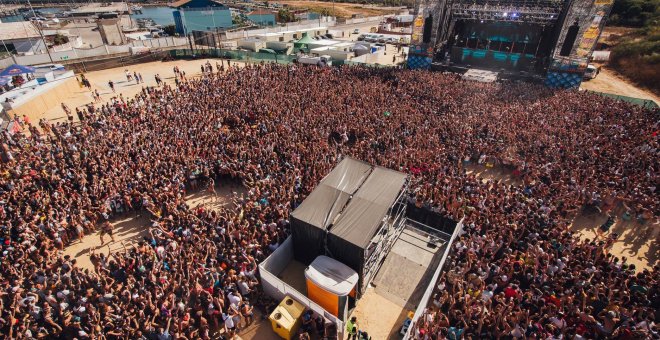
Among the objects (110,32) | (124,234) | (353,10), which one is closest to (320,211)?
(124,234)

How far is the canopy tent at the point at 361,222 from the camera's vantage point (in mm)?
8703

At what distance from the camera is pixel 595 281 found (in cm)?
855

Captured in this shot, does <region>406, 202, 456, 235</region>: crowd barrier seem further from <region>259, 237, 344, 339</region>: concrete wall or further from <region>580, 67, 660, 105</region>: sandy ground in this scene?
<region>580, 67, 660, 105</region>: sandy ground

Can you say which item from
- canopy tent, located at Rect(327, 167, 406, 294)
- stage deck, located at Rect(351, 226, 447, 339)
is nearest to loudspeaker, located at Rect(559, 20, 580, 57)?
stage deck, located at Rect(351, 226, 447, 339)

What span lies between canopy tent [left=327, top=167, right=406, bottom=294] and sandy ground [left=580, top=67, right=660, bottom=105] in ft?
99.7

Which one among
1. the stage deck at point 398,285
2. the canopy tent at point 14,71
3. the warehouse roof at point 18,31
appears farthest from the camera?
the warehouse roof at point 18,31

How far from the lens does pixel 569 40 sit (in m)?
25.3

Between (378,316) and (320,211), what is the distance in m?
3.40

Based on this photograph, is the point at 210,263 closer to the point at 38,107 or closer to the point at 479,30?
the point at 38,107

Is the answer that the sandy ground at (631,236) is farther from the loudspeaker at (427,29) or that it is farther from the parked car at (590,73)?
the parked car at (590,73)

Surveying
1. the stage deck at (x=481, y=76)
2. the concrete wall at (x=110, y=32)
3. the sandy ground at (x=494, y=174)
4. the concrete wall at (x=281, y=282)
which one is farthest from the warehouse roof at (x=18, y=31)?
the sandy ground at (x=494, y=174)

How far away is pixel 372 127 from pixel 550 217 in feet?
30.3

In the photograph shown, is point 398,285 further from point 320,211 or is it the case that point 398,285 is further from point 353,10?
point 353,10

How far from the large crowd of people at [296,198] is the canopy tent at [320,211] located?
102cm
